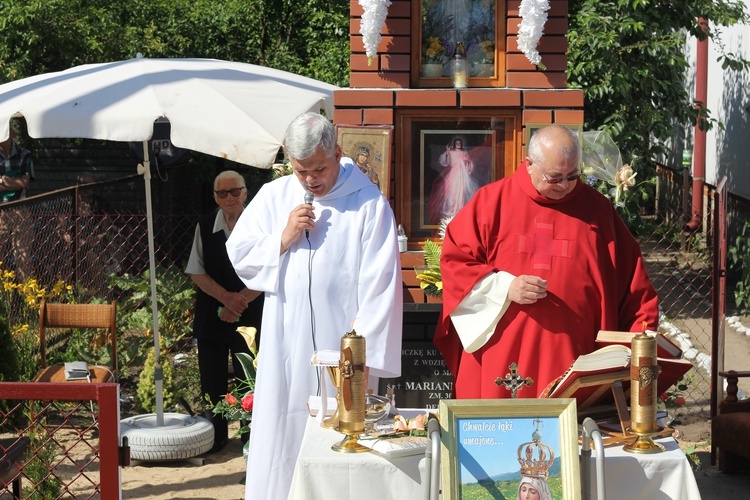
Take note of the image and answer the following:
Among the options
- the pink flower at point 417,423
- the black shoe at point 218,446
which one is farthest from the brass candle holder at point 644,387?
the black shoe at point 218,446

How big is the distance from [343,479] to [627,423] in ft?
3.08

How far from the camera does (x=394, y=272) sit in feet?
14.1

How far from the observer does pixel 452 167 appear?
6.16 metres

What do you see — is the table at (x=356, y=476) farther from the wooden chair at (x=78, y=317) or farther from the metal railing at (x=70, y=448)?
the wooden chair at (x=78, y=317)

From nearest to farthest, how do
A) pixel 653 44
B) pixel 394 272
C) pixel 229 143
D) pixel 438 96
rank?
pixel 394 272 → pixel 438 96 → pixel 229 143 → pixel 653 44

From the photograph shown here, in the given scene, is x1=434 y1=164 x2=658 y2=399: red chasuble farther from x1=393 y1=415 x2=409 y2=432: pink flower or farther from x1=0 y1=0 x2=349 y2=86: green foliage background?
x1=0 y1=0 x2=349 y2=86: green foliage background

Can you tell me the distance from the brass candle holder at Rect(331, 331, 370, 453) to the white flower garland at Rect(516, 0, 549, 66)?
2.96 meters

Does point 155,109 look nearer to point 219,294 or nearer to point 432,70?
point 219,294

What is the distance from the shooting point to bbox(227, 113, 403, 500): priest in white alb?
14.3 ft

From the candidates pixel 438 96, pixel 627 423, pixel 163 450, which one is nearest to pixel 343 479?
pixel 627 423

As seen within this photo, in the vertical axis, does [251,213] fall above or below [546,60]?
below

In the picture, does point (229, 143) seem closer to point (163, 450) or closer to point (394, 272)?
point (163, 450)

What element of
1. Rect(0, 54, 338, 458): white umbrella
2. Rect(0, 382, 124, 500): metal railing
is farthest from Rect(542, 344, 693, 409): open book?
Rect(0, 54, 338, 458): white umbrella

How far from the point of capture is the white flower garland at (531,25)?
588 centimetres
